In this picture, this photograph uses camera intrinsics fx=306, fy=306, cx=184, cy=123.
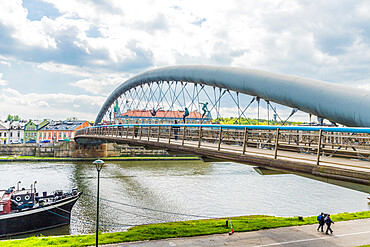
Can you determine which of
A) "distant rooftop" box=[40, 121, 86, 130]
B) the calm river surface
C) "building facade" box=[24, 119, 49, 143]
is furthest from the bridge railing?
"building facade" box=[24, 119, 49, 143]

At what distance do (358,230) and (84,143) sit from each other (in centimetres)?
4570

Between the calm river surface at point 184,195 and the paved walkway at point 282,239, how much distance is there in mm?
6353

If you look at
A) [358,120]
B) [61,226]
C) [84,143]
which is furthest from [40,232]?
[84,143]

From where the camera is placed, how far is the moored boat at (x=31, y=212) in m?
16.7

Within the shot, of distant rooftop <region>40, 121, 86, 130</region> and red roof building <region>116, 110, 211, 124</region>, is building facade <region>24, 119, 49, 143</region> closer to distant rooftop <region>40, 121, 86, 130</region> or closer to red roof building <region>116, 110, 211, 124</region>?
distant rooftop <region>40, 121, 86, 130</region>

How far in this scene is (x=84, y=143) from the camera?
170 feet

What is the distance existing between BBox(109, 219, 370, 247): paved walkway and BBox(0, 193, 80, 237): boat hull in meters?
→ 8.26

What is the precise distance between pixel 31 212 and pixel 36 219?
558 mm

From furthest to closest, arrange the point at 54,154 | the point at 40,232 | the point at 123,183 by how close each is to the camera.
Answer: the point at 54,154 < the point at 123,183 < the point at 40,232

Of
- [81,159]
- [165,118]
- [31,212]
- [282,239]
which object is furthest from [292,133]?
[81,159]

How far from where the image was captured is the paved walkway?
11.6 meters

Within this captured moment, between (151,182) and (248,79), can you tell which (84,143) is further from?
(248,79)

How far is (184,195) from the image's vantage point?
83.1ft

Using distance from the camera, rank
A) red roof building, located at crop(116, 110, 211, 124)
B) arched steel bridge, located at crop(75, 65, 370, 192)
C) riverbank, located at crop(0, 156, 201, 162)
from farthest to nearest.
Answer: riverbank, located at crop(0, 156, 201, 162), red roof building, located at crop(116, 110, 211, 124), arched steel bridge, located at crop(75, 65, 370, 192)
